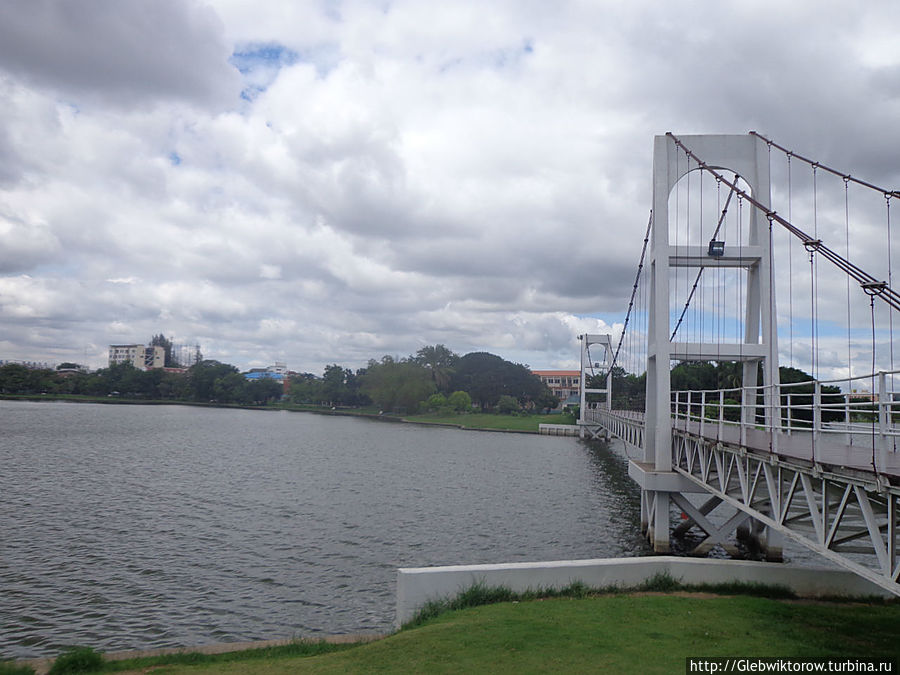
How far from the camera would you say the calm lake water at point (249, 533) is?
1241cm

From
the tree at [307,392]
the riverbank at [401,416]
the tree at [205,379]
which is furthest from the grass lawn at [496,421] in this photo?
the tree at [205,379]

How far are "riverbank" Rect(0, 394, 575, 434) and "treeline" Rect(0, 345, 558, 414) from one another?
2340 millimetres

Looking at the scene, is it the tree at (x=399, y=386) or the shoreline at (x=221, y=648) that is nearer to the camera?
the shoreline at (x=221, y=648)

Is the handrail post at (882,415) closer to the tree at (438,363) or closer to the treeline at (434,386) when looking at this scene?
the treeline at (434,386)

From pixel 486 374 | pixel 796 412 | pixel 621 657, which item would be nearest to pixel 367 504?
pixel 621 657

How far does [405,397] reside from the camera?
345 ft

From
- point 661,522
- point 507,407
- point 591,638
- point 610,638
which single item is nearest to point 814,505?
point 610,638

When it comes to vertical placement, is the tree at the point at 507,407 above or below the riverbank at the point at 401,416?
above

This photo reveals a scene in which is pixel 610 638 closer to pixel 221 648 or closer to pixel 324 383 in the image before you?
pixel 221 648

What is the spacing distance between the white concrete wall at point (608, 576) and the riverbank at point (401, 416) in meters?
65.2

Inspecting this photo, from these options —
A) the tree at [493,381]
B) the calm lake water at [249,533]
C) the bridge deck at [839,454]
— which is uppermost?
the tree at [493,381]

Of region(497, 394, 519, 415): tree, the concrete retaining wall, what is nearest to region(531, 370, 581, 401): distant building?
region(497, 394, 519, 415): tree

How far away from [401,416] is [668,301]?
289ft

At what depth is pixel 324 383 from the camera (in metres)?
130
